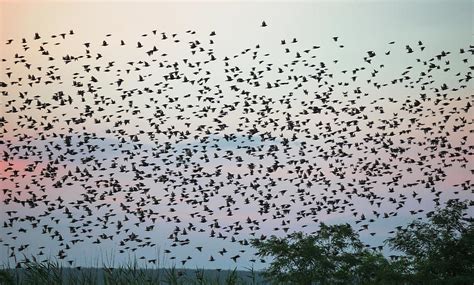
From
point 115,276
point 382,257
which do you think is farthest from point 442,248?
point 115,276

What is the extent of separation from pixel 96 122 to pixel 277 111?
12192mm

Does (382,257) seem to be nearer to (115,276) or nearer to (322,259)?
(322,259)

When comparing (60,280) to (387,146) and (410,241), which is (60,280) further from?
(387,146)

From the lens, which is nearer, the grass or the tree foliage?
the grass

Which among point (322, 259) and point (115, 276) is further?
point (322, 259)

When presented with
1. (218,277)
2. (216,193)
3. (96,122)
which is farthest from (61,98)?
(218,277)

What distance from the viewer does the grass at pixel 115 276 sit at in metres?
18.7

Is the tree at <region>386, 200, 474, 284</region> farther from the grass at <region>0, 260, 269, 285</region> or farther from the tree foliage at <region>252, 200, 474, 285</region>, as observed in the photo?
the grass at <region>0, 260, 269, 285</region>

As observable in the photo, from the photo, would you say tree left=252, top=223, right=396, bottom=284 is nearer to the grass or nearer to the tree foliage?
the tree foliage

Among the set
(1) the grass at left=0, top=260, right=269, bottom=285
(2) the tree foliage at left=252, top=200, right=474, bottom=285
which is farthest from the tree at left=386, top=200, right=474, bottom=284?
(1) the grass at left=0, top=260, right=269, bottom=285

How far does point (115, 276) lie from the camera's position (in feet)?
63.1

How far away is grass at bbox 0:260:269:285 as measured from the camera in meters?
18.7

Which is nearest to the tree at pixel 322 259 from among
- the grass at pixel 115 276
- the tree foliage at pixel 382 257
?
the tree foliage at pixel 382 257

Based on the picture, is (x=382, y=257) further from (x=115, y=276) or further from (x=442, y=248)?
(x=115, y=276)
